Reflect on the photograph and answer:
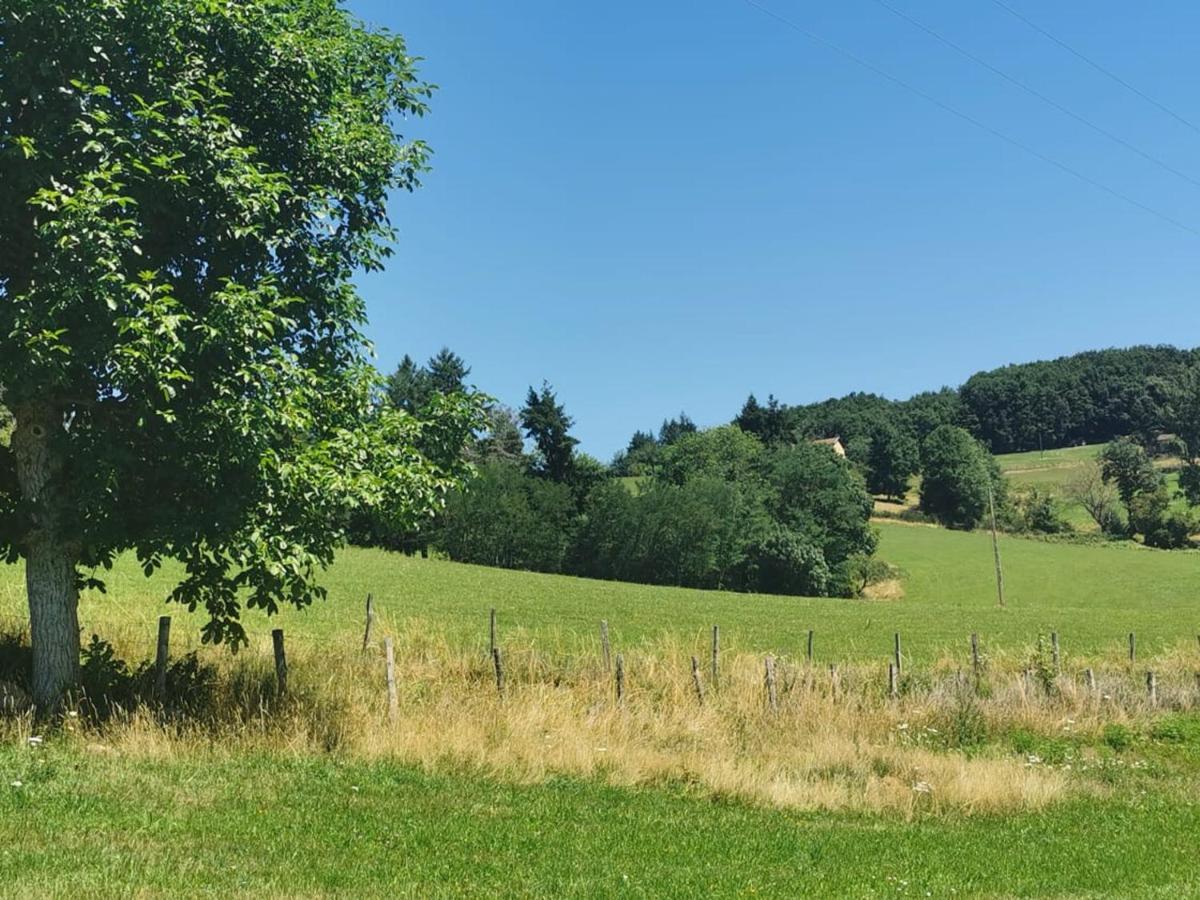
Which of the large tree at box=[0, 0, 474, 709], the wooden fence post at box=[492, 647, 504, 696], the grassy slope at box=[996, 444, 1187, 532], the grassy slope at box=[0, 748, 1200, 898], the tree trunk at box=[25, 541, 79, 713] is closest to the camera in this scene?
the grassy slope at box=[0, 748, 1200, 898]

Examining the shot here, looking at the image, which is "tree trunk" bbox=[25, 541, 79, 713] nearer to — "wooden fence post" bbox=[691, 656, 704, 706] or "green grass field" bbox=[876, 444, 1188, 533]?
"wooden fence post" bbox=[691, 656, 704, 706]

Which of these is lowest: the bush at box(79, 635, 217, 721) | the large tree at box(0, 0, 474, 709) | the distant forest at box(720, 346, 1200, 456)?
the bush at box(79, 635, 217, 721)

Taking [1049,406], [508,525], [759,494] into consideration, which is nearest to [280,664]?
[508,525]

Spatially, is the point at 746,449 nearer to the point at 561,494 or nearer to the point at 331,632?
the point at 561,494

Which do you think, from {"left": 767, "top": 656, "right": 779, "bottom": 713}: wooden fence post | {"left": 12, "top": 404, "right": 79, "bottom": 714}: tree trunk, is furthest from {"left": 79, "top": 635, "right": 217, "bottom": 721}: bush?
{"left": 767, "top": 656, "right": 779, "bottom": 713}: wooden fence post

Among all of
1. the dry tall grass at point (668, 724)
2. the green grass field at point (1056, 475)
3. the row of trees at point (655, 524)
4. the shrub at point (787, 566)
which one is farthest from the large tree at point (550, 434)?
the dry tall grass at point (668, 724)

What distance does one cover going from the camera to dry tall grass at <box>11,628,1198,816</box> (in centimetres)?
1112

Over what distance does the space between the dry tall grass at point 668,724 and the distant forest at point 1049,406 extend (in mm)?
134445

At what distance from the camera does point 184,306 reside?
10016 millimetres

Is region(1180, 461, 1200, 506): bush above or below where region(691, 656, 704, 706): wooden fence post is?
above

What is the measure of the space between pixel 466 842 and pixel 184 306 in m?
6.18

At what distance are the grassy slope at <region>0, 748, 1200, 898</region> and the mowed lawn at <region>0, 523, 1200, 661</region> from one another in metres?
9.06

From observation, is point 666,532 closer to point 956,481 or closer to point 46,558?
point 956,481

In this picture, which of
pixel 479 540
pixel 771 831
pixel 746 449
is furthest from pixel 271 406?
pixel 746 449
